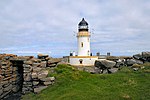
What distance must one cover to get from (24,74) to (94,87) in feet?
23.3

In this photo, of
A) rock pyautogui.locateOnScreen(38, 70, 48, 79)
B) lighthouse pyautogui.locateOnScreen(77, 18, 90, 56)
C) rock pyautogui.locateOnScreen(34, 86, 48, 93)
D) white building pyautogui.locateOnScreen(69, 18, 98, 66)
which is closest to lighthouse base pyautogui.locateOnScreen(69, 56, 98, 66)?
white building pyautogui.locateOnScreen(69, 18, 98, 66)

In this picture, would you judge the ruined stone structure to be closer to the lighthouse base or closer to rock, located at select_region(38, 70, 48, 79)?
rock, located at select_region(38, 70, 48, 79)

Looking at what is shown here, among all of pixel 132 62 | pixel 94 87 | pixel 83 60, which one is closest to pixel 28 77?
pixel 94 87

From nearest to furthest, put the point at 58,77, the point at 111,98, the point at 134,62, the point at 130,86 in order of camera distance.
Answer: the point at 111,98 < the point at 130,86 < the point at 58,77 < the point at 134,62

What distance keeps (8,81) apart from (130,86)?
37.9 feet

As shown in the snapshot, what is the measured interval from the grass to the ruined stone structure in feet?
3.22

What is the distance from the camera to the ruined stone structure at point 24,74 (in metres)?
19.4

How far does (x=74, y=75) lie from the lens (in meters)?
20.3

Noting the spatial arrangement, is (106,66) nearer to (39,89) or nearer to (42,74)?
(42,74)

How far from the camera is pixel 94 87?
17.8 meters

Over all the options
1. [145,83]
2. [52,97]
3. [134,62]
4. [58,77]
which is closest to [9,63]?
[58,77]

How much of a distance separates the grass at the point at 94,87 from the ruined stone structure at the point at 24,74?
0.98 m

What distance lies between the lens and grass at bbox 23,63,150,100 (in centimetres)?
1570

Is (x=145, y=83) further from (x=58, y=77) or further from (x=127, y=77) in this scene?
Result: (x=58, y=77)
